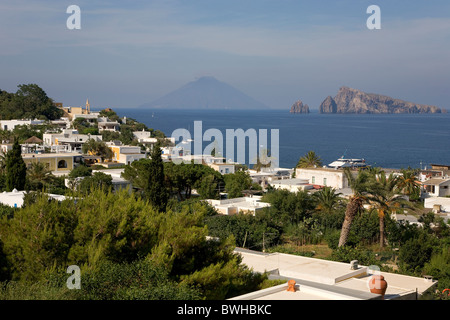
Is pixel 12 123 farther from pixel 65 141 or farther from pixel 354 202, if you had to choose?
Result: pixel 354 202

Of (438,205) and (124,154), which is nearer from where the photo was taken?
(438,205)

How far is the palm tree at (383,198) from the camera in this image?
19016 mm

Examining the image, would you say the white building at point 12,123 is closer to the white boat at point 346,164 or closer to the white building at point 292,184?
the white boat at point 346,164

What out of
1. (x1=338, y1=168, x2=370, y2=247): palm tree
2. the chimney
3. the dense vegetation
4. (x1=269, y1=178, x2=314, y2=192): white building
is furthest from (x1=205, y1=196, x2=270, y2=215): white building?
the dense vegetation

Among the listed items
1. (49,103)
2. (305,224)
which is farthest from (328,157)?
(305,224)

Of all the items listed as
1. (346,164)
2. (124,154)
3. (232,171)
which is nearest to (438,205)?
(232,171)

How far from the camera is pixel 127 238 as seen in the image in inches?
368

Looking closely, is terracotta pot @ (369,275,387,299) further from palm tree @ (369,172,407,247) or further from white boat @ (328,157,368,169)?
white boat @ (328,157,368,169)

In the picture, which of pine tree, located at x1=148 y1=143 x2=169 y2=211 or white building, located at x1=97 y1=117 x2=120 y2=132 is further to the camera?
white building, located at x1=97 y1=117 x2=120 y2=132

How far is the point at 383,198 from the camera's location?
19.3 m

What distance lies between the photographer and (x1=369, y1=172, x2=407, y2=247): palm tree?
62.4ft

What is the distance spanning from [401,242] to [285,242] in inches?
164
